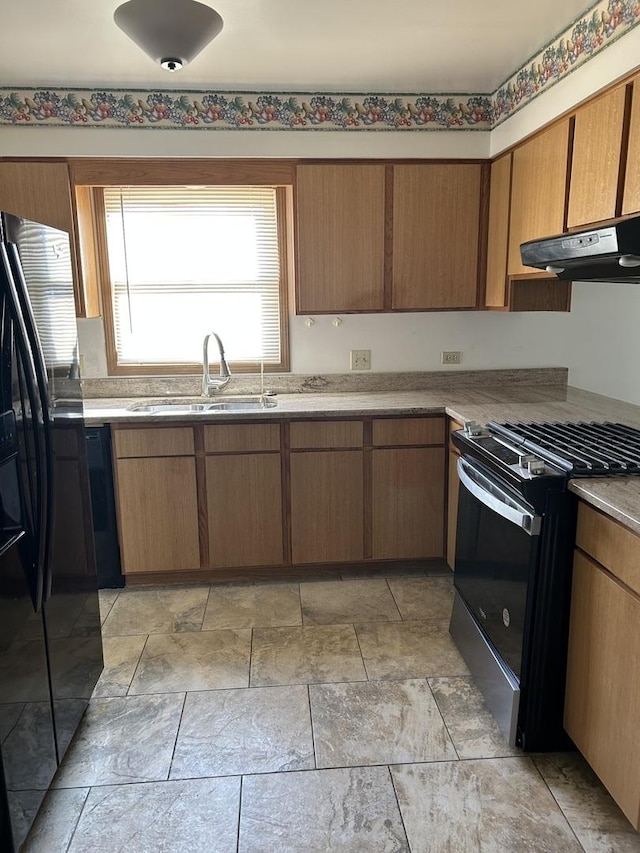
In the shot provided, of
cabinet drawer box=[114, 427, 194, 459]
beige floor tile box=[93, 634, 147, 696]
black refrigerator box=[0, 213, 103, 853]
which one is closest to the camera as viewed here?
black refrigerator box=[0, 213, 103, 853]

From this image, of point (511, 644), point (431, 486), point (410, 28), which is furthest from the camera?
point (431, 486)

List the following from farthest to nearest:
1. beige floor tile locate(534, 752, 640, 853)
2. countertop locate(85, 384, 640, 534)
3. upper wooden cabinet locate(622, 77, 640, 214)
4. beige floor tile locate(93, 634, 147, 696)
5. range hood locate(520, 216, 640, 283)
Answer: countertop locate(85, 384, 640, 534) < beige floor tile locate(93, 634, 147, 696) < upper wooden cabinet locate(622, 77, 640, 214) < range hood locate(520, 216, 640, 283) < beige floor tile locate(534, 752, 640, 853)

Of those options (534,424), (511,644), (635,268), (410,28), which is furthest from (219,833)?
(410,28)

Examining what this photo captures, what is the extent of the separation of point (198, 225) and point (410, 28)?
146 cm

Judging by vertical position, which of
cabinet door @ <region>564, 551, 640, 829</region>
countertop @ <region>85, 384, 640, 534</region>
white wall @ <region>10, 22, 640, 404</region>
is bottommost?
cabinet door @ <region>564, 551, 640, 829</region>

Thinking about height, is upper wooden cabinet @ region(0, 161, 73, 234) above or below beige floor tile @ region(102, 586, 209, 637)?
above

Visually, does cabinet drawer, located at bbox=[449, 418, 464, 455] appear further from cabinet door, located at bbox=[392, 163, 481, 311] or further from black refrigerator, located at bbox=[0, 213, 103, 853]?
black refrigerator, located at bbox=[0, 213, 103, 853]

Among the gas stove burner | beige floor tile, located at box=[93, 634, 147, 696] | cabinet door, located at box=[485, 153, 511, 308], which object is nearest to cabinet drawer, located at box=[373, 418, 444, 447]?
the gas stove burner

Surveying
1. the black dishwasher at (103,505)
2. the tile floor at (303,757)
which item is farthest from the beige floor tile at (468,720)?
the black dishwasher at (103,505)

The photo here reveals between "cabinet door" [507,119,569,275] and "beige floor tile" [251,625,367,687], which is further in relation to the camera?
"cabinet door" [507,119,569,275]

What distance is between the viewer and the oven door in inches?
74.2

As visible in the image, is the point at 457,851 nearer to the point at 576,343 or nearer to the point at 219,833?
the point at 219,833

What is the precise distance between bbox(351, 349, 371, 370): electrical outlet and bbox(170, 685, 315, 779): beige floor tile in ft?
6.03

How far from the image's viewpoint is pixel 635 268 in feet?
7.00
